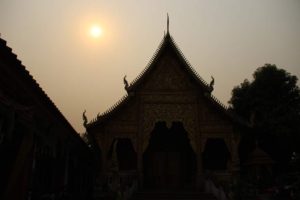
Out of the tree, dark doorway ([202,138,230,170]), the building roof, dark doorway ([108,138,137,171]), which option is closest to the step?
dark doorway ([108,138,137,171])

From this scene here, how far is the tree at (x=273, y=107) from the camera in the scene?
21.7 metres

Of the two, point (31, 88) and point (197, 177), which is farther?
point (197, 177)

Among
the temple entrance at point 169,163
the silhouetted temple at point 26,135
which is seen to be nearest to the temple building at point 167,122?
the temple entrance at point 169,163

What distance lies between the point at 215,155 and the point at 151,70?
5.56 m

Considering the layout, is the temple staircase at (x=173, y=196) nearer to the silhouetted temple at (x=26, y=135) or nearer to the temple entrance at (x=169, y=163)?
the temple entrance at (x=169, y=163)

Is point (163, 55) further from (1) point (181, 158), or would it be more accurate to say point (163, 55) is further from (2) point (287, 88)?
(2) point (287, 88)

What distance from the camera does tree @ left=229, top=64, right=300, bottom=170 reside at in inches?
854

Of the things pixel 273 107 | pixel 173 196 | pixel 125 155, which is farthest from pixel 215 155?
pixel 273 107

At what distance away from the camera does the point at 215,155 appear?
1761cm

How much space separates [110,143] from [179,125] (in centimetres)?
431

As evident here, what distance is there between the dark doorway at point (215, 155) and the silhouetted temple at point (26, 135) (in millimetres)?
7442

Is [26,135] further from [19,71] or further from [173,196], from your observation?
[173,196]

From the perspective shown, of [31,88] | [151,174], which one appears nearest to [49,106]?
[31,88]

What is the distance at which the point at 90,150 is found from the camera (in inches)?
755
